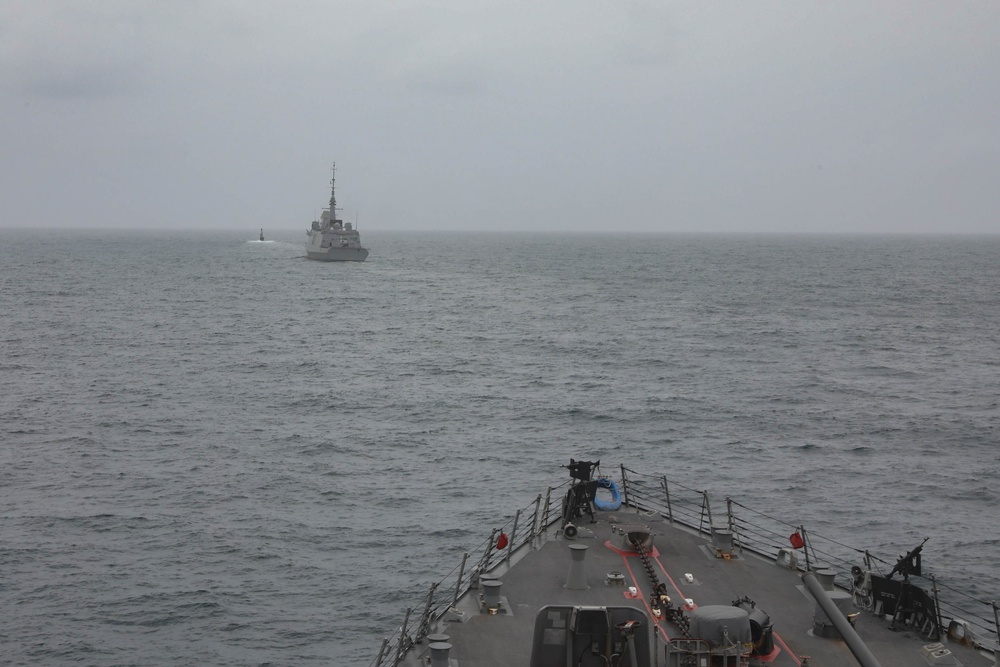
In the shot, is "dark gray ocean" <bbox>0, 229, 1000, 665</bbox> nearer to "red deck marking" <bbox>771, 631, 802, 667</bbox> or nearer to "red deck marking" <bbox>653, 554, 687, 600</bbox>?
"red deck marking" <bbox>653, 554, 687, 600</bbox>

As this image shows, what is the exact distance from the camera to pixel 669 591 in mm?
20766

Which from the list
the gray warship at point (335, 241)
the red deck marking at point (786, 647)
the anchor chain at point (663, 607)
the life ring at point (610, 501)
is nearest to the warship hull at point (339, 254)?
the gray warship at point (335, 241)

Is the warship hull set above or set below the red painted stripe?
above

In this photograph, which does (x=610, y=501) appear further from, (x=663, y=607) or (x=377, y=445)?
(x=377, y=445)

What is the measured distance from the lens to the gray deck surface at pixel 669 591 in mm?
18172

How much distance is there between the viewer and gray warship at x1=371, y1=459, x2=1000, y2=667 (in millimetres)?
16359

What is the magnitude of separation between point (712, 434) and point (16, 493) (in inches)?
1365

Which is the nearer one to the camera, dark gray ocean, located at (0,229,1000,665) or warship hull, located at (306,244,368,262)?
dark gray ocean, located at (0,229,1000,665)

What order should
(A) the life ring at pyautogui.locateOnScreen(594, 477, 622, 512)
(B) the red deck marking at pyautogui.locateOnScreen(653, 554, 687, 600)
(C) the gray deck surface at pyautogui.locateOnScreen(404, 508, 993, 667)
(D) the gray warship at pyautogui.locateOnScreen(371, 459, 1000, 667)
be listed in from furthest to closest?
(A) the life ring at pyautogui.locateOnScreen(594, 477, 622, 512) < (B) the red deck marking at pyautogui.locateOnScreen(653, 554, 687, 600) < (C) the gray deck surface at pyautogui.locateOnScreen(404, 508, 993, 667) < (D) the gray warship at pyautogui.locateOnScreen(371, 459, 1000, 667)

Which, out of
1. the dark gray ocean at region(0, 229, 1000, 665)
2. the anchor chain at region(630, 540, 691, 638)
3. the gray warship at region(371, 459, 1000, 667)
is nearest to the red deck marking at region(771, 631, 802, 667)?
the gray warship at region(371, 459, 1000, 667)

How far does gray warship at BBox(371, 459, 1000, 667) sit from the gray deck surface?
0.04 meters

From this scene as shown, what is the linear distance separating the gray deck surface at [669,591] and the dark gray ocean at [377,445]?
8.43 m

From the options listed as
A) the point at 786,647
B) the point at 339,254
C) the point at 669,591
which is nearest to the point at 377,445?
the point at 669,591

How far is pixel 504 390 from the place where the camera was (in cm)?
6631
